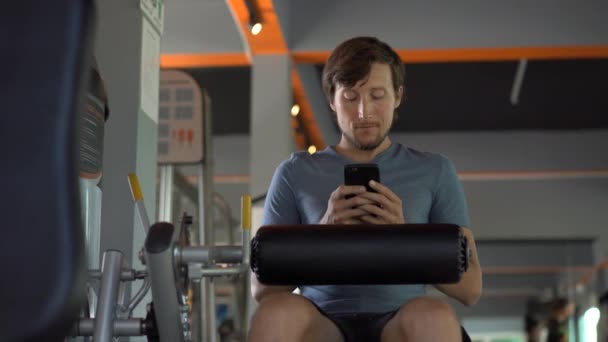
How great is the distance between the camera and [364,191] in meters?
1.71

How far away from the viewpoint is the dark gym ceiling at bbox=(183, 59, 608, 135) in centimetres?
727

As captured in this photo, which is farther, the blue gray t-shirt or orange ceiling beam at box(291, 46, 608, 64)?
orange ceiling beam at box(291, 46, 608, 64)

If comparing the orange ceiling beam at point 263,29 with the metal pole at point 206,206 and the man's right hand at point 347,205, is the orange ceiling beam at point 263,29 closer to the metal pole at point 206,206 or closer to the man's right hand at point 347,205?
the metal pole at point 206,206

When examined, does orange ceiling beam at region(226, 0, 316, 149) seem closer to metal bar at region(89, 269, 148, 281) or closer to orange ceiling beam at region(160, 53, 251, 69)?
orange ceiling beam at region(160, 53, 251, 69)

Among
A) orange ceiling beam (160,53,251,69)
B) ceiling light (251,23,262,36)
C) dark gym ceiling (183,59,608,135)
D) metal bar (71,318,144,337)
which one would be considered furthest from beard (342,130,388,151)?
dark gym ceiling (183,59,608,135)

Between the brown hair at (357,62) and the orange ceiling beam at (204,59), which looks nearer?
the brown hair at (357,62)

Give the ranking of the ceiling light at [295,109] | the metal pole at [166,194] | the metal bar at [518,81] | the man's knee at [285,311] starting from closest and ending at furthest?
the man's knee at [285,311] → the metal pole at [166,194] → the ceiling light at [295,109] → the metal bar at [518,81]

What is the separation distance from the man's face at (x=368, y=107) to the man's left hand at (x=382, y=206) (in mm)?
244

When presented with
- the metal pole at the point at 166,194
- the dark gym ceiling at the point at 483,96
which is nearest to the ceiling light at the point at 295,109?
the dark gym ceiling at the point at 483,96

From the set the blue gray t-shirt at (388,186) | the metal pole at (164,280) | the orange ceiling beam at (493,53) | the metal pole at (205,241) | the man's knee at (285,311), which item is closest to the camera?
the metal pole at (164,280)

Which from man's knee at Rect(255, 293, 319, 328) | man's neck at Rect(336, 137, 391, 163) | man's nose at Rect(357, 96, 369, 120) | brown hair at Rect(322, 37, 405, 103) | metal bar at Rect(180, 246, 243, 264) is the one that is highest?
brown hair at Rect(322, 37, 405, 103)

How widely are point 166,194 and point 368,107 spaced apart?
1.74m

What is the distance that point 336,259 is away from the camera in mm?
1382

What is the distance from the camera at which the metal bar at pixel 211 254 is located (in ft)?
4.33
